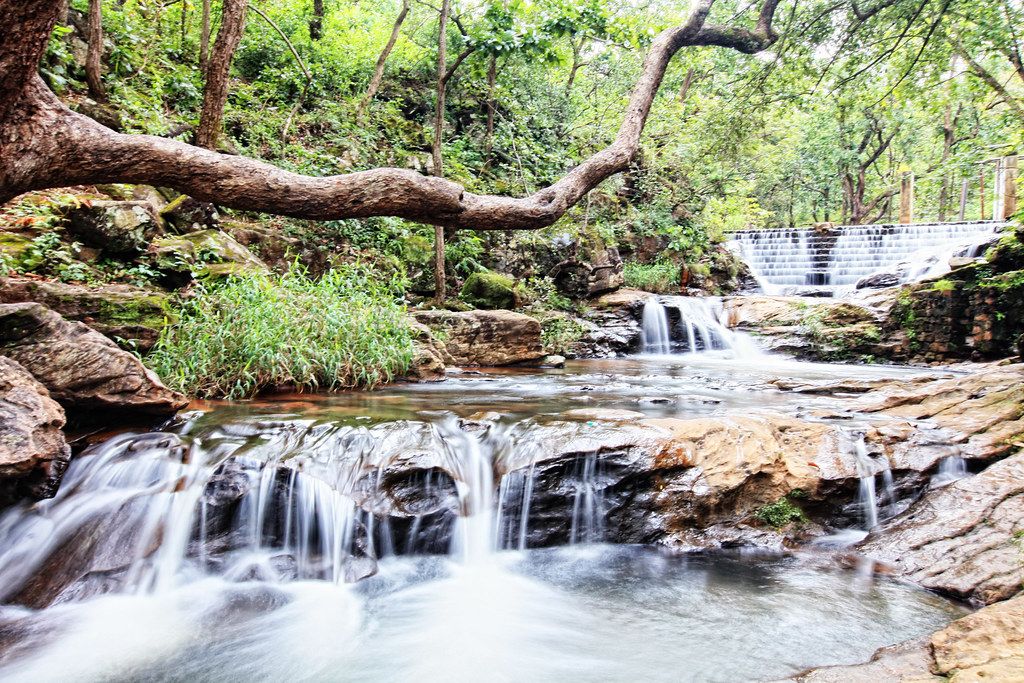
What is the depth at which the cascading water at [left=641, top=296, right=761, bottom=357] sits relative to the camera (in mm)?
12227

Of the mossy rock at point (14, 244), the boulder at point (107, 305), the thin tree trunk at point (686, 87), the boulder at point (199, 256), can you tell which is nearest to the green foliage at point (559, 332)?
→ the boulder at point (199, 256)

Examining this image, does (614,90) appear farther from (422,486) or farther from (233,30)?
(422,486)

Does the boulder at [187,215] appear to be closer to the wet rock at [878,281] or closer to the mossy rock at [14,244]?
the mossy rock at [14,244]

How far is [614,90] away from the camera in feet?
57.9

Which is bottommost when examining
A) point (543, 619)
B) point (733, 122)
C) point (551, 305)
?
point (543, 619)

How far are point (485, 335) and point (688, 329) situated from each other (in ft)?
16.9

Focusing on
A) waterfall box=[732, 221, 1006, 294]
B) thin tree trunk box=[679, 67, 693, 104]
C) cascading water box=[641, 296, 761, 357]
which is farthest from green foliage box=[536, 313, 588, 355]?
thin tree trunk box=[679, 67, 693, 104]

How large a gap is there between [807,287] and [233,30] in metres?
14.1

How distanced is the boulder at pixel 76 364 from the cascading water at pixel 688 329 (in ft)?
33.1

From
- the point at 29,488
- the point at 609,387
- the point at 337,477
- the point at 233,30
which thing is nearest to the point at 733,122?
the point at 609,387

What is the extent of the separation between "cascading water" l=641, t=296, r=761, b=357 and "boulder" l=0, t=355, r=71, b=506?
10722 millimetres

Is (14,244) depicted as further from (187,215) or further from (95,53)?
(95,53)

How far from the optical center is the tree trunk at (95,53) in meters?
8.26

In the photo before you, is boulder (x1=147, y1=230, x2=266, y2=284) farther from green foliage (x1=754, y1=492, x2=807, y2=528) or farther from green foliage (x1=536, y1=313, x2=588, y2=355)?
green foliage (x1=754, y1=492, x2=807, y2=528)
